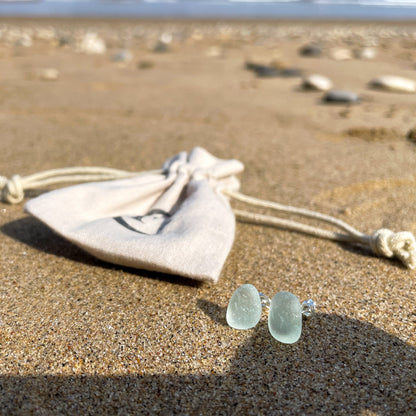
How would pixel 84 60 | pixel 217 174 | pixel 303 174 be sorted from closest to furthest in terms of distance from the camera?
pixel 217 174, pixel 303 174, pixel 84 60

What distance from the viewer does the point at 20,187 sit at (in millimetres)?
1582

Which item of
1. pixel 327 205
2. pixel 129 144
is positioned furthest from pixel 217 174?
pixel 129 144

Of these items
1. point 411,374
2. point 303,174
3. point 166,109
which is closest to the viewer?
point 411,374

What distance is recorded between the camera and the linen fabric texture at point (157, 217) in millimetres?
1149

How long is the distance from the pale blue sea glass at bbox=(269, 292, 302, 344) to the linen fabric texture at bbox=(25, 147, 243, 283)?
0.19m

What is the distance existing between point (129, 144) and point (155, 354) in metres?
1.63

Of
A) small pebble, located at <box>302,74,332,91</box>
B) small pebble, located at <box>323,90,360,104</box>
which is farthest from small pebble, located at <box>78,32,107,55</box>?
small pebble, located at <box>323,90,360,104</box>

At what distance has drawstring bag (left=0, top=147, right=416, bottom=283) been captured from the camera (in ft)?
3.79

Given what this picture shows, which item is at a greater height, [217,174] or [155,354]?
[217,174]

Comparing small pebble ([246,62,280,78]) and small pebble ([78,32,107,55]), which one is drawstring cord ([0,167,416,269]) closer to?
small pebble ([246,62,280,78])

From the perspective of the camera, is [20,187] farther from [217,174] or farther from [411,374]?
[411,374]

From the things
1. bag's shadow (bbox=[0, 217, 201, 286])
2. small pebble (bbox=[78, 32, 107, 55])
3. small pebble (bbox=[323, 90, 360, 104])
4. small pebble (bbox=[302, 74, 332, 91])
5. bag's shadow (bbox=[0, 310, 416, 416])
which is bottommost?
bag's shadow (bbox=[0, 310, 416, 416])

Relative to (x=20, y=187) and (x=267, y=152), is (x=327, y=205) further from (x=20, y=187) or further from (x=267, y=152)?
(x=20, y=187)

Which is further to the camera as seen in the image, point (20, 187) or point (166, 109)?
point (166, 109)
